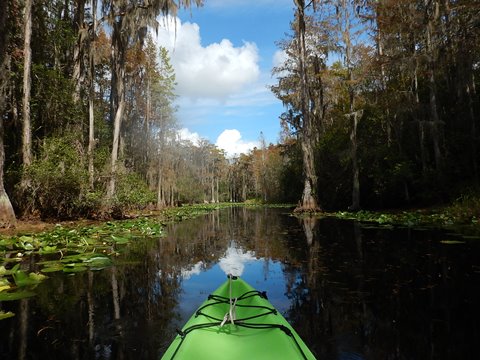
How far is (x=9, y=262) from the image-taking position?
710cm

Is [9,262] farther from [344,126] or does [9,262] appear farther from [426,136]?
[344,126]

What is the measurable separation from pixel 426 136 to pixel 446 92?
2.45m

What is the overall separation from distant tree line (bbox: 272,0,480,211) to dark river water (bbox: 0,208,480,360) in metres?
8.77

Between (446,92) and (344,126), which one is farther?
(344,126)

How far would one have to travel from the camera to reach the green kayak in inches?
95.4

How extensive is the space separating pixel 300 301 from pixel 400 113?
15.5 m

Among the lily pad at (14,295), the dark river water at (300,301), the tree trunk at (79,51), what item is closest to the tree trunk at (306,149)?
the tree trunk at (79,51)

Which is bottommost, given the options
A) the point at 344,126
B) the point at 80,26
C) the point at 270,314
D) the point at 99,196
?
the point at 270,314

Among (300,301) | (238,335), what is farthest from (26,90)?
(238,335)

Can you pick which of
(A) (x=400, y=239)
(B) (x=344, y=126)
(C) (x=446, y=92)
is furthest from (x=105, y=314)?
(B) (x=344, y=126)

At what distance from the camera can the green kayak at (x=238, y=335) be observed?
2424 millimetres

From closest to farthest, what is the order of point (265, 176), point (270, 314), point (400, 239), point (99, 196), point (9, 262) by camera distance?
point (270, 314)
point (9, 262)
point (400, 239)
point (99, 196)
point (265, 176)

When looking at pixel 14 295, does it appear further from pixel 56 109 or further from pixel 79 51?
pixel 79 51

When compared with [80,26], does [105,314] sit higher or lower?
lower
